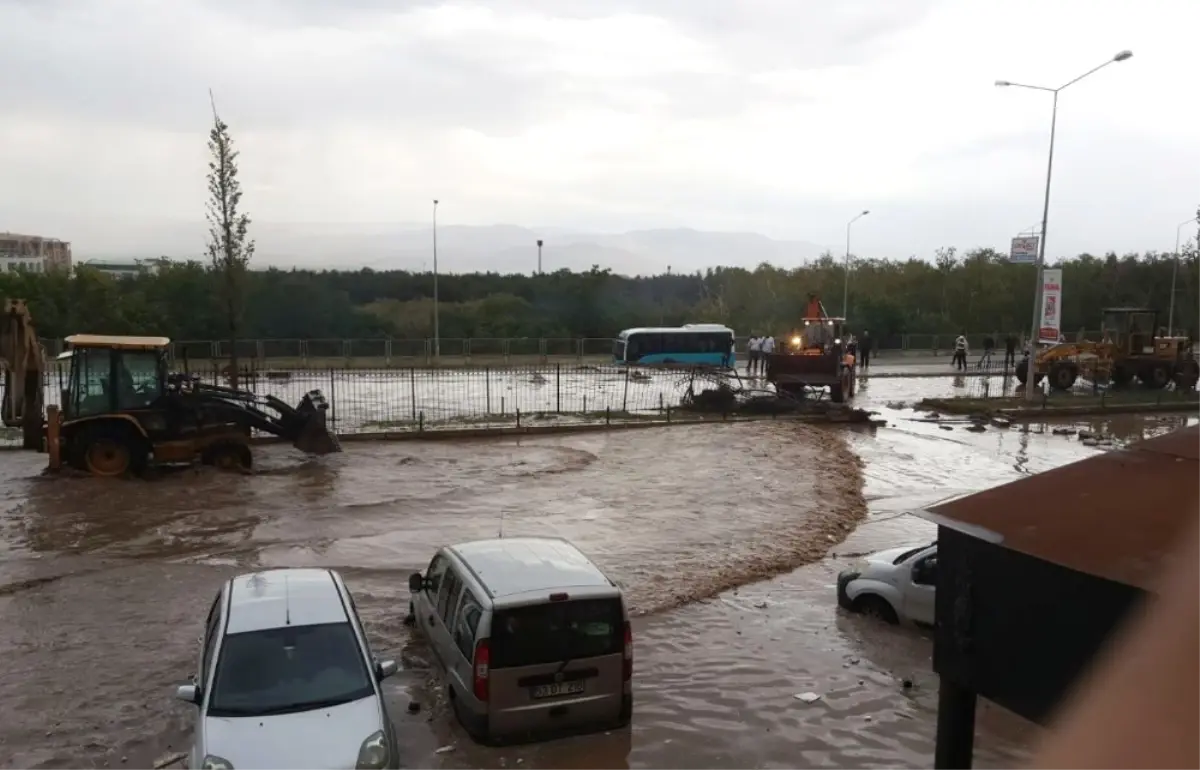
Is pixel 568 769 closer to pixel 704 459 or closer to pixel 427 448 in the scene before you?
pixel 704 459

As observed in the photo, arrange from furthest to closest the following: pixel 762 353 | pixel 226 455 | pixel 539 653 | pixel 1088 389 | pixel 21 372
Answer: pixel 762 353, pixel 1088 389, pixel 226 455, pixel 21 372, pixel 539 653

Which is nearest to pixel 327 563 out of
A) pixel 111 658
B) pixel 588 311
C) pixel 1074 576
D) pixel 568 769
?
pixel 111 658

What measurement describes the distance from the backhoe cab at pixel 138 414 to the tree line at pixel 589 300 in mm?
31248

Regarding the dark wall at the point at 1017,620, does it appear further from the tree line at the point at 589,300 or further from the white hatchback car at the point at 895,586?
the tree line at the point at 589,300

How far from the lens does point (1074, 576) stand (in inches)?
135

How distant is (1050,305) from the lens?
34.7 m

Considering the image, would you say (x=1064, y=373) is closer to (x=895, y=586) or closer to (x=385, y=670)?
(x=895, y=586)

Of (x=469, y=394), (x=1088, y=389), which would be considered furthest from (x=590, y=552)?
(x=1088, y=389)

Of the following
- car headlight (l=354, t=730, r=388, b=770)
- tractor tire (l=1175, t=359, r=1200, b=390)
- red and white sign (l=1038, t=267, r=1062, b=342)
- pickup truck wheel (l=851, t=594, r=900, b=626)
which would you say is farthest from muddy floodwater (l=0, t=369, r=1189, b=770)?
tractor tire (l=1175, t=359, r=1200, b=390)

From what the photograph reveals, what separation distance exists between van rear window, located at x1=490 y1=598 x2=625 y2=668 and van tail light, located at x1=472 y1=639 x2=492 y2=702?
5cm

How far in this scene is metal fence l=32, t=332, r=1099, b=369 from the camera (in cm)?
4675

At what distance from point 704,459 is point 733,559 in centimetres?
816

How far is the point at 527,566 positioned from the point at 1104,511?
5516 millimetres

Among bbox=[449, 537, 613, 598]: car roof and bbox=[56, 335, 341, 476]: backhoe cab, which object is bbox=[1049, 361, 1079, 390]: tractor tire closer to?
bbox=[56, 335, 341, 476]: backhoe cab
